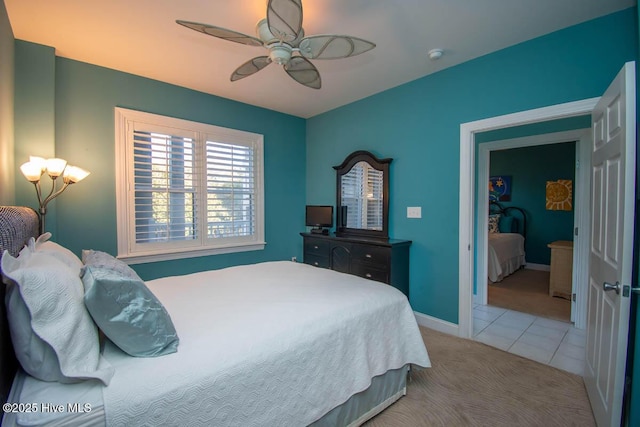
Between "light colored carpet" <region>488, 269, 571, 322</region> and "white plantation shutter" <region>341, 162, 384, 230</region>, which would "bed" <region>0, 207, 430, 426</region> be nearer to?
"white plantation shutter" <region>341, 162, 384, 230</region>

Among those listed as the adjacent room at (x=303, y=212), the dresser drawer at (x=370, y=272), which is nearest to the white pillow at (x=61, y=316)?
the adjacent room at (x=303, y=212)

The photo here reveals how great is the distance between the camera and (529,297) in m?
4.12

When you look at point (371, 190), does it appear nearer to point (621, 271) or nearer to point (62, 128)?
point (621, 271)

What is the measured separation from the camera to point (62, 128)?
2.75m

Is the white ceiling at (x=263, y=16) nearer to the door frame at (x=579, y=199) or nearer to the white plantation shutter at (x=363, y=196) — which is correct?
the white plantation shutter at (x=363, y=196)

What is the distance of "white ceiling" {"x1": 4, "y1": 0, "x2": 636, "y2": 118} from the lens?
2008 millimetres

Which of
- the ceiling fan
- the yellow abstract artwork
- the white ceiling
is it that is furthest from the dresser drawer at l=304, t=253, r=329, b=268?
the yellow abstract artwork

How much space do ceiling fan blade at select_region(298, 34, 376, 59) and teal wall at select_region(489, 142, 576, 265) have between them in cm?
583

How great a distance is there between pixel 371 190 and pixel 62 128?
3.30m

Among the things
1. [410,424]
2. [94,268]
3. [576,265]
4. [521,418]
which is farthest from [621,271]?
[94,268]

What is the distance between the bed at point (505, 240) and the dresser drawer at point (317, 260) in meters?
2.70

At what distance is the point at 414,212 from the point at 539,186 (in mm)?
4392

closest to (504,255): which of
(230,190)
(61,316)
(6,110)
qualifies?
(230,190)

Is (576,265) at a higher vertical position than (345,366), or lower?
higher
